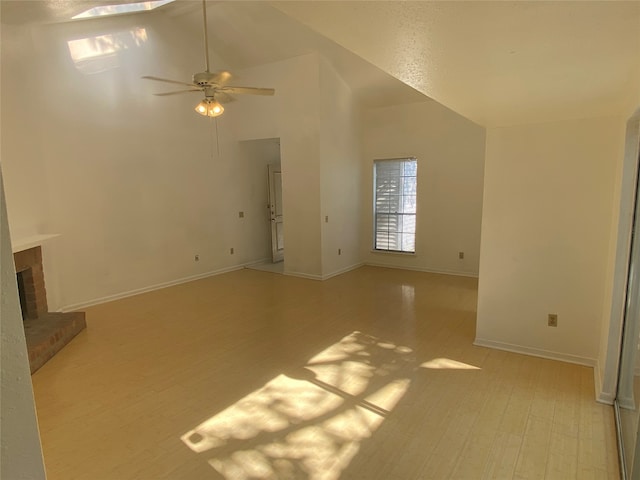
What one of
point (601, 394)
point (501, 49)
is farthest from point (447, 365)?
point (501, 49)

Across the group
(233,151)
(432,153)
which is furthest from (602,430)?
(233,151)

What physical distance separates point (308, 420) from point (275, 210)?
557cm

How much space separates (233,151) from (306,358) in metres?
4.56

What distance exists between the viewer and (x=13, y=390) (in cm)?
55

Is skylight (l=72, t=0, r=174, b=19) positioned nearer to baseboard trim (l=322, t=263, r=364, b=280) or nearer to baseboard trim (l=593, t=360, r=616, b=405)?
baseboard trim (l=322, t=263, r=364, b=280)

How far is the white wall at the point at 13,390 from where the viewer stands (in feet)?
1.77

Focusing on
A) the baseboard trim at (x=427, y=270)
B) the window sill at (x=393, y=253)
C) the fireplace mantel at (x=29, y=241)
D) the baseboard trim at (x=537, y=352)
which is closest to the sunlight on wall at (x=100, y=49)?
the fireplace mantel at (x=29, y=241)

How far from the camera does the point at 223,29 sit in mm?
5707

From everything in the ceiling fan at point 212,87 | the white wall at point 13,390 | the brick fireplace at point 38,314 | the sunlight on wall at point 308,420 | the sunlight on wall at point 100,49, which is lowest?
the sunlight on wall at point 308,420

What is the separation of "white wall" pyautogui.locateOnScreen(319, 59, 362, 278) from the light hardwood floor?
6.86 ft

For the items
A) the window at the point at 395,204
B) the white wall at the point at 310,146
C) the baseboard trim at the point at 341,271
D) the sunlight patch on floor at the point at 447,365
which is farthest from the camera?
the window at the point at 395,204

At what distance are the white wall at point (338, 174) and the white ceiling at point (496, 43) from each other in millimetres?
3893

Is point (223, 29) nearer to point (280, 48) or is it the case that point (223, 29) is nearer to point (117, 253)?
point (280, 48)

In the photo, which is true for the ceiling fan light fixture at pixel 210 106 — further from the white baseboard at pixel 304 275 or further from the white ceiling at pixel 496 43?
the white baseboard at pixel 304 275
